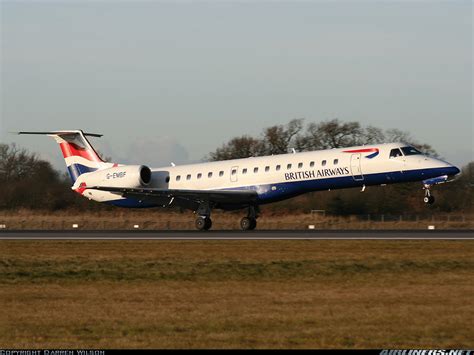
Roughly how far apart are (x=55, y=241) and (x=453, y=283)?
18.0 metres

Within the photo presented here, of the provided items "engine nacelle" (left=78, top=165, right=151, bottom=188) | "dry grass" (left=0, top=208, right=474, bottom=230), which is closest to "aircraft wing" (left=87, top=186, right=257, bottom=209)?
"engine nacelle" (left=78, top=165, right=151, bottom=188)

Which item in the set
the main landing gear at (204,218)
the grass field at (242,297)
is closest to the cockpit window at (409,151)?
the main landing gear at (204,218)

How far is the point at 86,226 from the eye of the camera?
1863 inches

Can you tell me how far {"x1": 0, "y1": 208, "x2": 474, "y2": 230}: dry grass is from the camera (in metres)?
42.7

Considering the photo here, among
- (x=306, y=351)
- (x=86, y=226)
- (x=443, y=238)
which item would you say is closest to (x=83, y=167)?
(x=86, y=226)

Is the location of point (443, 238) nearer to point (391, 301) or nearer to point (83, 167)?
point (391, 301)

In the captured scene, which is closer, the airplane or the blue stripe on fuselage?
the blue stripe on fuselage

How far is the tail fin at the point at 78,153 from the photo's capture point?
1793 inches

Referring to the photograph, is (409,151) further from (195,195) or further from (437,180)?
(195,195)

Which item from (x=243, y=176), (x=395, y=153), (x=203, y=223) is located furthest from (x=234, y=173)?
(x=395, y=153)

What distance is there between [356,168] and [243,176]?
5984 millimetres

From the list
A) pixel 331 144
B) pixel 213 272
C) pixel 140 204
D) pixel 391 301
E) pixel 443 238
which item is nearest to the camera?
pixel 391 301

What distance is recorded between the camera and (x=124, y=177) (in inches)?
1677

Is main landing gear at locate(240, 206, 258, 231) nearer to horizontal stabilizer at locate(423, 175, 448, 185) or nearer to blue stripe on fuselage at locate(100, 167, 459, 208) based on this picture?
blue stripe on fuselage at locate(100, 167, 459, 208)
